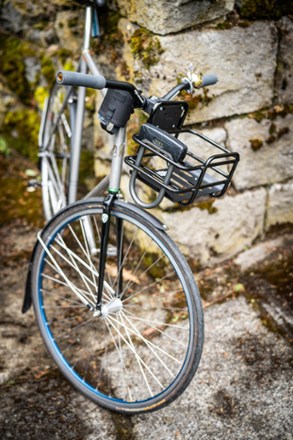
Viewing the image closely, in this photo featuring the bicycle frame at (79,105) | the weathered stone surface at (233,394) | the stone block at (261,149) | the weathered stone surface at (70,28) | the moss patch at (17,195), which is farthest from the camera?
the moss patch at (17,195)

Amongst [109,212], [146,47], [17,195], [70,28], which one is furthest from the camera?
[17,195]

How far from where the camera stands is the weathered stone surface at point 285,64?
242 centimetres

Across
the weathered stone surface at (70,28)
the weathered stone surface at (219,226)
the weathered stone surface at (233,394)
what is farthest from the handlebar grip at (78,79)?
the weathered stone surface at (70,28)

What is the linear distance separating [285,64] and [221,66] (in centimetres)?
39

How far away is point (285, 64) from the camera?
8.15 feet

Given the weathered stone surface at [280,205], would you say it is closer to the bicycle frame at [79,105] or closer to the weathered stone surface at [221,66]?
the weathered stone surface at [221,66]

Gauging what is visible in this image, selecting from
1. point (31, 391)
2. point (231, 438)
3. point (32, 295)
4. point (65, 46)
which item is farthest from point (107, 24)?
point (231, 438)

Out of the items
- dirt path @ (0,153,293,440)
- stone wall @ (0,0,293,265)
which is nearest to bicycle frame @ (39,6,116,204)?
stone wall @ (0,0,293,265)

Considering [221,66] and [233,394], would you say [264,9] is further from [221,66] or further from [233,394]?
[233,394]

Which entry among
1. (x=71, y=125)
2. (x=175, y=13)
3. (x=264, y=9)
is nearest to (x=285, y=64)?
(x=264, y=9)

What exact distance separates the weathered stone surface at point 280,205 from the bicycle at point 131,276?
0.55 m

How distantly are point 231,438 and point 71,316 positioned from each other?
110cm

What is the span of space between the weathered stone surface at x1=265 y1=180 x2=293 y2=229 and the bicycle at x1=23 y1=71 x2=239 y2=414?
552mm

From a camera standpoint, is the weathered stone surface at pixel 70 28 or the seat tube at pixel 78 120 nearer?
the seat tube at pixel 78 120
